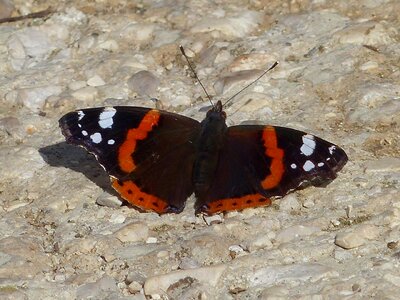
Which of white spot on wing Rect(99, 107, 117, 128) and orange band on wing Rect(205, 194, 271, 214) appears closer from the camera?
orange band on wing Rect(205, 194, 271, 214)

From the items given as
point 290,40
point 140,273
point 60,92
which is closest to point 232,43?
point 290,40

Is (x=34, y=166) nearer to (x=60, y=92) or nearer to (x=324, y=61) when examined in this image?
(x=60, y=92)

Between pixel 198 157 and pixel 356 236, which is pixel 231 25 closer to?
pixel 198 157

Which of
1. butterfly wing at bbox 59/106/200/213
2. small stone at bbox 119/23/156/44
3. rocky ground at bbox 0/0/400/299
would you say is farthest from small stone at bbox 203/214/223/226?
small stone at bbox 119/23/156/44

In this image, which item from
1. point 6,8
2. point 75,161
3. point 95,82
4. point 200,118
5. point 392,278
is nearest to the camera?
point 392,278

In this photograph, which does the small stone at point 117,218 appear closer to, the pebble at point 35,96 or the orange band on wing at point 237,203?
the orange band on wing at point 237,203

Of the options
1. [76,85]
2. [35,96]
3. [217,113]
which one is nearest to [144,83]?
[76,85]

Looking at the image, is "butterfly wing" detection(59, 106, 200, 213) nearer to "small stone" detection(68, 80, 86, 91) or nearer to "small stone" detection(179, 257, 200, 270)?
"small stone" detection(179, 257, 200, 270)
